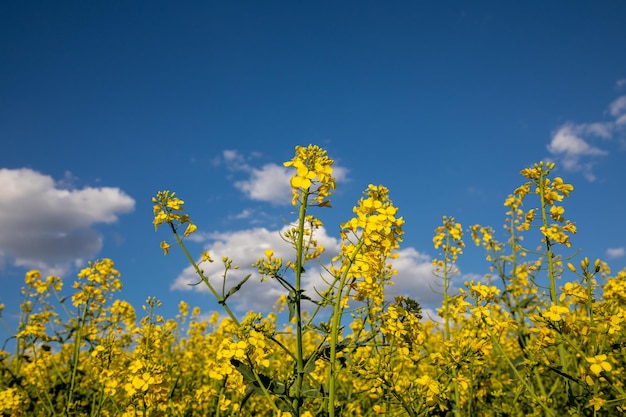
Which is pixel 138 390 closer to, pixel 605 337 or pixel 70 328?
pixel 70 328

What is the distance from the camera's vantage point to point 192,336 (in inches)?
384

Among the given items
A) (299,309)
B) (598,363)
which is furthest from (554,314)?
(299,309)

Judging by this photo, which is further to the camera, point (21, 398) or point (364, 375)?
point (21, 398)

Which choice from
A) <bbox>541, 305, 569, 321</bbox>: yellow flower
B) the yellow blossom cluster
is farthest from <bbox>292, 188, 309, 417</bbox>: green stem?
<bbox>541, 305, 569, 321</bbox>: yellow flower

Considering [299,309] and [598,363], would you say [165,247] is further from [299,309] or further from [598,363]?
[598,363]

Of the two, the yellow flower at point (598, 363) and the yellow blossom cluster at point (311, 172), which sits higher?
the yellow blossom cluster at point (311, 172)

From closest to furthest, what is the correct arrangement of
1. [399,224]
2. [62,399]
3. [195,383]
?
[399,224] → [62,399] → [195,383]

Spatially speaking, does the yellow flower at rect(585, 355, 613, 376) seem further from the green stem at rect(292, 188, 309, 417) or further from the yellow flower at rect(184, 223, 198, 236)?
the yellow flower at rect(184, 223, 198, 236)

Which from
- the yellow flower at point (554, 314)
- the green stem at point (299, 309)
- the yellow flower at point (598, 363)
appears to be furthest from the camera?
the yellow flower at point (554, 314)

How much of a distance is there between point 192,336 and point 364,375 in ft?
25.5

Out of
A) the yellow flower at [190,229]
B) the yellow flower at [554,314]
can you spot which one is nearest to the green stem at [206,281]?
the yellow flower at [190,229]

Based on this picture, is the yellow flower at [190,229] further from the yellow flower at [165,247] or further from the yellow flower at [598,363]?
the yellow flower at [598,363]

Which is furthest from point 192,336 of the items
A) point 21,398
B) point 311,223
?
point 311,223

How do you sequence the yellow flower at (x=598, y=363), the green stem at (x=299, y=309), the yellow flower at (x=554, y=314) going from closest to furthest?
the green stem at (x=299, y=309) < the yellow flower at (x=598, y=363) < the yellow flower at (x=554, y=314)
